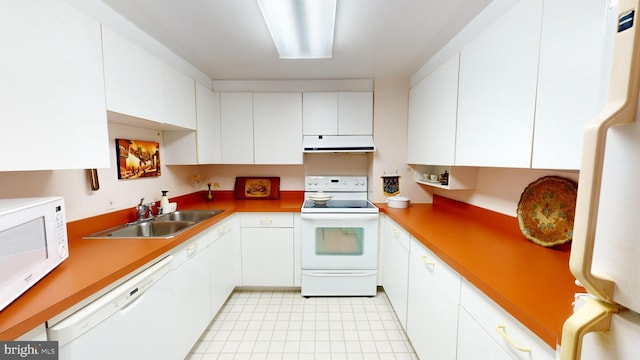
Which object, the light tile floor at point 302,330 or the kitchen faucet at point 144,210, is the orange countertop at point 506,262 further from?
the kitchen faucet at point 144,210

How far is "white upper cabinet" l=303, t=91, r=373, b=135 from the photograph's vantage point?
256 cm

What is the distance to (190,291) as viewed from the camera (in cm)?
158

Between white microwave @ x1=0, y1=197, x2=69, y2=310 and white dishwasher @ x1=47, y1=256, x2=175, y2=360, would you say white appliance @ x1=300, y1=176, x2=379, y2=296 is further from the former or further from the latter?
white microwave @ x1=0, y1=197, x2=69, y2=310

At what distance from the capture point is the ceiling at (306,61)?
136 cm

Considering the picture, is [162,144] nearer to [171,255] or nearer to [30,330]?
[171,255]

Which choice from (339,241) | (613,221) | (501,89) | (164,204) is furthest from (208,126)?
(613,221)

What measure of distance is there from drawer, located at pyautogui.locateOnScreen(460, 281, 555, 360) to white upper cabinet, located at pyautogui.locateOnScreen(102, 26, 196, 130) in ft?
6.58

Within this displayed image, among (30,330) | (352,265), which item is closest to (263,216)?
(352,265)

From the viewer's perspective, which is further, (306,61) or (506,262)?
(306,61)

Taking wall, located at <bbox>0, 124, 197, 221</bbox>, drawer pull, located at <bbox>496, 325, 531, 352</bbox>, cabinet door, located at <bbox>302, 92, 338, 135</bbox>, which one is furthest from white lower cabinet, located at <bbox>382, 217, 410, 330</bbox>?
wall, located at <bbox>0, 124, 197, 221</bbox>

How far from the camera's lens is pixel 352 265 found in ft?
7.51

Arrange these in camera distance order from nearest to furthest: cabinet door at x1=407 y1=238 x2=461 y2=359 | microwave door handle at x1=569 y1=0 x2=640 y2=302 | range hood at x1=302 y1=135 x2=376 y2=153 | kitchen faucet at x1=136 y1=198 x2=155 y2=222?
1. microwave door handle at x1=569 y1=0 x2=640 y2=302
2. cabinet door at x1=407 y1=238 x2=461 y2=359
3. kitchen faucet at x1=136 y1=198 x2=155 y2=222
4. range hood at x1=302 y1=135 x2=376 y2=153

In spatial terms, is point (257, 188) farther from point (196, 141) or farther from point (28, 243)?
point (28, 243)

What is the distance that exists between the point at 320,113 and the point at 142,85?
61.7 inches
